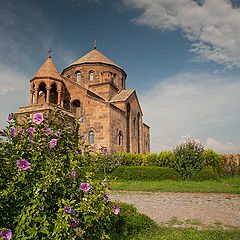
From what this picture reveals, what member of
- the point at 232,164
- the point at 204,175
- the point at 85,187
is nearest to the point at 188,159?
the point at 204,175

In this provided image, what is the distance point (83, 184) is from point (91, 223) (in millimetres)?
504

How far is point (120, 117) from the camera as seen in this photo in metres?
27.8

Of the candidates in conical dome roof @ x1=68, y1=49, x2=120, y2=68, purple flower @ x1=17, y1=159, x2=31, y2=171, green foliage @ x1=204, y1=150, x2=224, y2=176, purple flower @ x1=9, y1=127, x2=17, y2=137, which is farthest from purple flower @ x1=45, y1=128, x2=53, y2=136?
conical dome roof @ x1=68, y1=49, x2=120, y2=68

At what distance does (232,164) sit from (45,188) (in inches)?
992

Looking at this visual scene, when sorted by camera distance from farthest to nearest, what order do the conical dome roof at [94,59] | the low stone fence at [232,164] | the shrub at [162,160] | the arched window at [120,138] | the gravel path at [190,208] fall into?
the conical dome roof at [94,59] → the arched window at [120,138] → the low stone fence at [232,164] → the shrub at [162,160] → the gravel path at [190,208]

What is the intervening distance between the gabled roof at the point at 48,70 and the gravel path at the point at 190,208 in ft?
49.5

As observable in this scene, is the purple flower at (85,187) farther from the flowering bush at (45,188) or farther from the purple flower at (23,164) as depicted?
the purple flower at (23,164)

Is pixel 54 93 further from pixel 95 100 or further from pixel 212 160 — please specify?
pixel 212 160

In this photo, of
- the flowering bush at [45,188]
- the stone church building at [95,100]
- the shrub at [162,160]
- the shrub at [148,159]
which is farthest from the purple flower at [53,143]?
the shrub at [162,160]

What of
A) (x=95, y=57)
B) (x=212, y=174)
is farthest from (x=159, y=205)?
(x=95, y=57)

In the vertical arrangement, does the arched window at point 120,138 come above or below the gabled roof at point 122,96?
below

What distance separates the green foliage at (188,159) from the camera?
1984 cm

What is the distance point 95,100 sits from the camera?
26.6 metres

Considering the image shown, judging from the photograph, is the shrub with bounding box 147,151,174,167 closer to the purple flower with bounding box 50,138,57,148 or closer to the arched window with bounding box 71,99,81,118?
the arched window with bounding box 71,99,81,118
